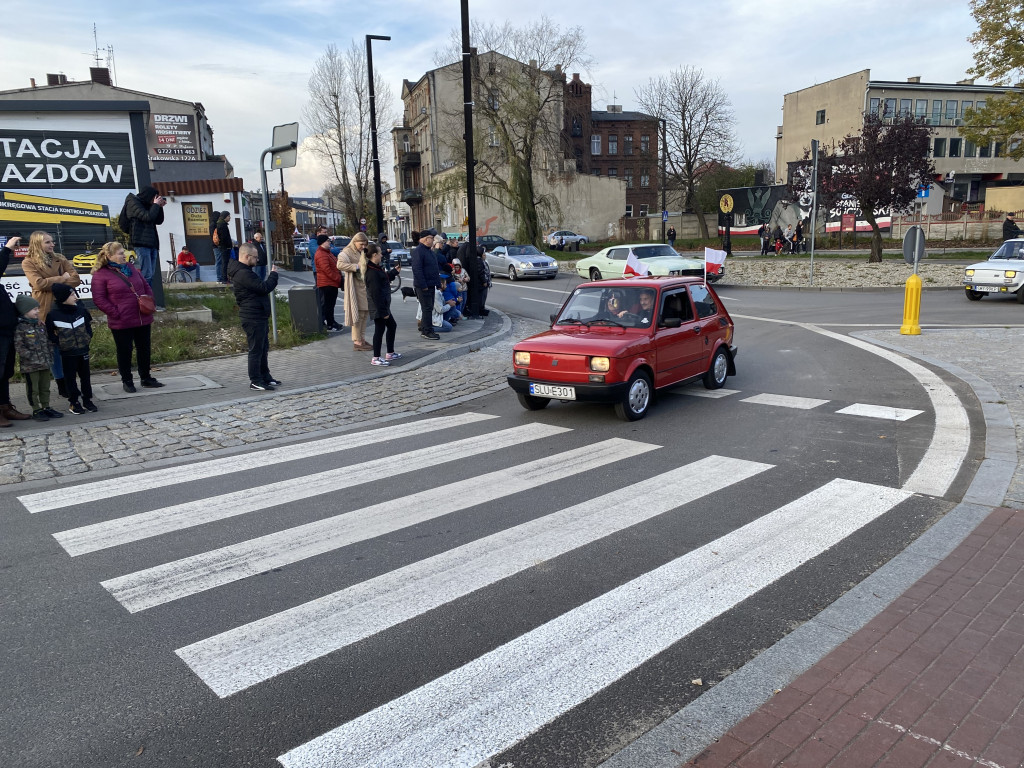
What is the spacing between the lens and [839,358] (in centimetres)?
1220

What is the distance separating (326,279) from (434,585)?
36.9 ft

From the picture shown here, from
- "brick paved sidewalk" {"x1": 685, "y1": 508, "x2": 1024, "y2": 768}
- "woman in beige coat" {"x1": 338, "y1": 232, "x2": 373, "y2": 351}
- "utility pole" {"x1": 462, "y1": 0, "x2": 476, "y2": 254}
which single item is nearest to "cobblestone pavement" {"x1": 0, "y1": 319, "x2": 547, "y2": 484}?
"woman in beige coat" {"x1": 338, "y1": 232, "x2": 373, "y2": 351}

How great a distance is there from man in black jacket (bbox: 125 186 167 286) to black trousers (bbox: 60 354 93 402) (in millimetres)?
3735

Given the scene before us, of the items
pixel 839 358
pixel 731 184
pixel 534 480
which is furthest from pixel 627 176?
pixel 534 480

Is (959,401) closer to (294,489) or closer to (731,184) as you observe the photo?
(294,489)

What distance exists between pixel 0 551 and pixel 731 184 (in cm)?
7479

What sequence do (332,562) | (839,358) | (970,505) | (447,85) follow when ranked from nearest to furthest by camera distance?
(332,562)
(970,505)
(839,358)
(447,85)

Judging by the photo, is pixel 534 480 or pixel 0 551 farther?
pixel 534 480

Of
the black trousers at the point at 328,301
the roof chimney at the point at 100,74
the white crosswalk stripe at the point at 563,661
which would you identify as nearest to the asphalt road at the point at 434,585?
the white crosswalk stripe at the point at 563,661

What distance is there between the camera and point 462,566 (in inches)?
185

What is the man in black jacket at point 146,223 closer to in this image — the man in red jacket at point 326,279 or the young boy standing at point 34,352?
the man in red jacket at point 326,279

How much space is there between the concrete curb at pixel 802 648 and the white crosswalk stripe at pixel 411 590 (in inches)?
60.3

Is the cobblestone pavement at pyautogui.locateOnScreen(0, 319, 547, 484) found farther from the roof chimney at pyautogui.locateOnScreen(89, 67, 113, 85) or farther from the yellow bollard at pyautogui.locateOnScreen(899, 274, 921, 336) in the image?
the roof chimney at pyautogui.locateOnScreen(89, 67, 113, 85)

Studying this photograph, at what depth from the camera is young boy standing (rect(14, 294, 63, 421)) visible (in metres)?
8.27
